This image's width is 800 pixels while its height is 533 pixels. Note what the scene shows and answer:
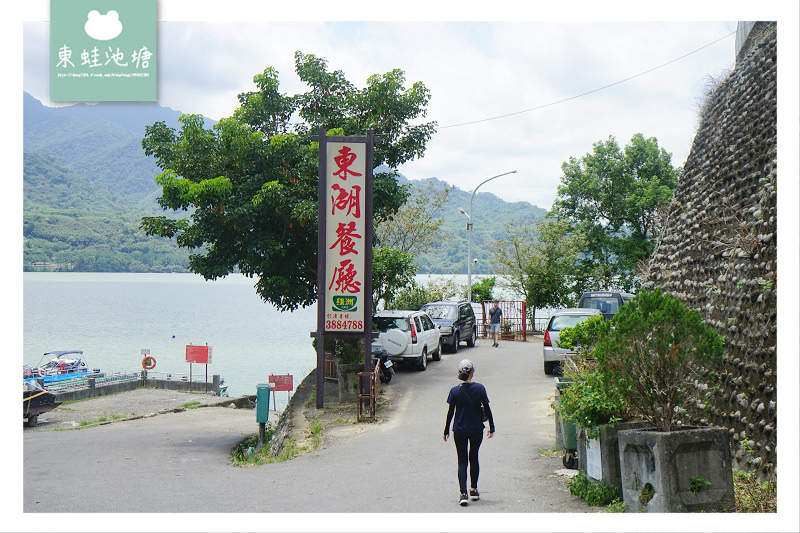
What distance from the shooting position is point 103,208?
3661 inches

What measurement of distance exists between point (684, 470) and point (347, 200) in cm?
888

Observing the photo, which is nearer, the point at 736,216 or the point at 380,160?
the point at 736,216

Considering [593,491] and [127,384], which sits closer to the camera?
[593,491]

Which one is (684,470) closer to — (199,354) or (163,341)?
(199,354)

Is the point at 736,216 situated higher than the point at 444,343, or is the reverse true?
the point at 736,216

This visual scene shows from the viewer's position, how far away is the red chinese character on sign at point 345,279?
13.7 m

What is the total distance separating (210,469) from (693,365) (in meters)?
8.64

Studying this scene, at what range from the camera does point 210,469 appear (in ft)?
39.0

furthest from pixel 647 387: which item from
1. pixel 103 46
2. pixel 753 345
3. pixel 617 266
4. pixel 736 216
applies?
pixel 617 266

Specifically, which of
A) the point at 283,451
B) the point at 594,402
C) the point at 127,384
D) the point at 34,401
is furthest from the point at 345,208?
the point at 127,384

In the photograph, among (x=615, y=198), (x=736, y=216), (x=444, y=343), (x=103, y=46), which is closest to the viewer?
(x=103, y=46)

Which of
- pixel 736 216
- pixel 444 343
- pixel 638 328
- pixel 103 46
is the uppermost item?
pixel 103 46

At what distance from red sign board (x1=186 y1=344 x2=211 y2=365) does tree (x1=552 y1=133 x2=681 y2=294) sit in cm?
1796

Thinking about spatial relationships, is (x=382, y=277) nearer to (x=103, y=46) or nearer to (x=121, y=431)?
(x=121, y=431)
